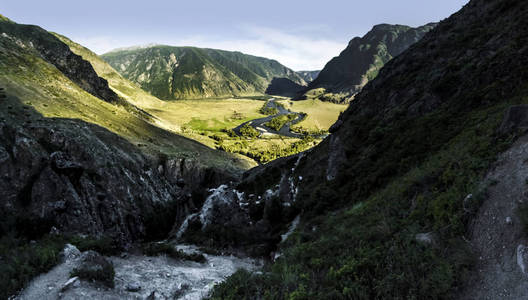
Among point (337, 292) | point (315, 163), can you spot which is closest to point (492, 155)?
point (337, 292)

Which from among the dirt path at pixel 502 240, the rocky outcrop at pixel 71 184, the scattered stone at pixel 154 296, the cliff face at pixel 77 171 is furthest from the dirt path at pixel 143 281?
the dirt path at pixel 502 240

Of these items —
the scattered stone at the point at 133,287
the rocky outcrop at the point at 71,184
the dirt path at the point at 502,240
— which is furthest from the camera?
the rocky outcrop at the point at 71,184

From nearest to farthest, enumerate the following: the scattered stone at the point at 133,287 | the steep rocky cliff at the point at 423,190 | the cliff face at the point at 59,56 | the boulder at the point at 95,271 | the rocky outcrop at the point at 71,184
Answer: the steep rocky cliff at the point at 423,190
the boulder at the point at 95,271
the scattered stone at the point at 133,287
the rocky outcrop at the point at 71,184
the cliff face at the point at 59,56

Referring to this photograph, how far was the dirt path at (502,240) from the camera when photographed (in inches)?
255

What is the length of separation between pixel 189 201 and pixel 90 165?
736 inches

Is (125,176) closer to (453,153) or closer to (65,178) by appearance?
(65,178)

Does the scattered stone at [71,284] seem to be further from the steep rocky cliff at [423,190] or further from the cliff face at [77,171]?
the cliff face at [77,171]

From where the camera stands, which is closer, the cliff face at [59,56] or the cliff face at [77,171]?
the cliff face at [77,171]

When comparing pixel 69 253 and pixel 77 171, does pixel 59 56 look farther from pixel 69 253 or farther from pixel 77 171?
pixel 69 253

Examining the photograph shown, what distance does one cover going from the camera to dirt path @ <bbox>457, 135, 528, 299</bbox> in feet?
21.2

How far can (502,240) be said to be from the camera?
24.5 feet

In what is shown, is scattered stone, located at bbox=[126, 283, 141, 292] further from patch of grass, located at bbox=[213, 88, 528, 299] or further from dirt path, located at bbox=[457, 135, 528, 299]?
dirt path, located at bbox=[457, 135, 528, 299]

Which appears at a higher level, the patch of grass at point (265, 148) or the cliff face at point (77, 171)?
the cliff face at point (77, 171)

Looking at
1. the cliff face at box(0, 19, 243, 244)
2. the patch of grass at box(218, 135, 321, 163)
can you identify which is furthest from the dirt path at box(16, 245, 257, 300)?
the patch of grass at box(218, 135, 321, 163)
